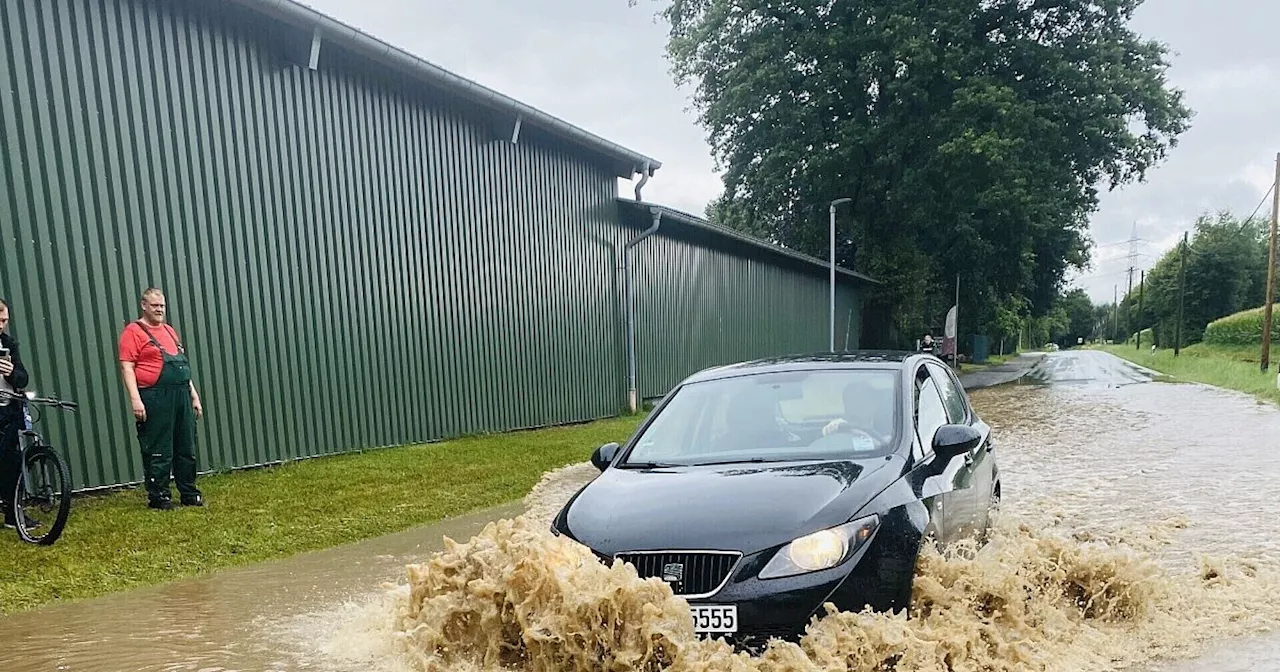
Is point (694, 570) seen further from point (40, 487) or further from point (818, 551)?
point (40, 487)

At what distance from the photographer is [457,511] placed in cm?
780

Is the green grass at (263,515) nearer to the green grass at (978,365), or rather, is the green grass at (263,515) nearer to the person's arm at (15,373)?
the person's arm at (15,373)

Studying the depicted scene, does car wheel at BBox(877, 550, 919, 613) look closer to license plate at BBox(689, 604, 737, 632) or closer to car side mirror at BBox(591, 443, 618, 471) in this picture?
license plate at BBox(689, 604, 737, 632)

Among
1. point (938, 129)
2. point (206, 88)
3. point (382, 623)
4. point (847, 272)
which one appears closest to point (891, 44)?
point (938, 129)

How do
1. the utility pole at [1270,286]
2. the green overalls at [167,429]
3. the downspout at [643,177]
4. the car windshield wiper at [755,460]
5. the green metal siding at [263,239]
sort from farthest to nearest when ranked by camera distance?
1. the utility pole at [1270,286]
2. the downspout at [643,177]
3. the green metal siding at [263,239]
4. the green overalls at [167,429]
5. the car windshield wiper at [755,460]

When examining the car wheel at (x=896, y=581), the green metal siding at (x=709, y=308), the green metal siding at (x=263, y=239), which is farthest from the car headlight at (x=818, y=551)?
the green metal siding at (x=709, y=308)

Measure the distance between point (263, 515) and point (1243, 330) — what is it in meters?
45.8

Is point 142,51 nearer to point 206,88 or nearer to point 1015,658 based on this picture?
point 206,88

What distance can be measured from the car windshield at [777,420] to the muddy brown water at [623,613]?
31.5 inches

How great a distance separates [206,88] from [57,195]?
2122 mm

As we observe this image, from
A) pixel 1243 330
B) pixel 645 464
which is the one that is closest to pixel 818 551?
pixel 645 464

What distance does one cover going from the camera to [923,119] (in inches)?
1217

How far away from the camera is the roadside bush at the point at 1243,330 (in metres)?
36.3

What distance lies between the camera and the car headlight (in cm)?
337
